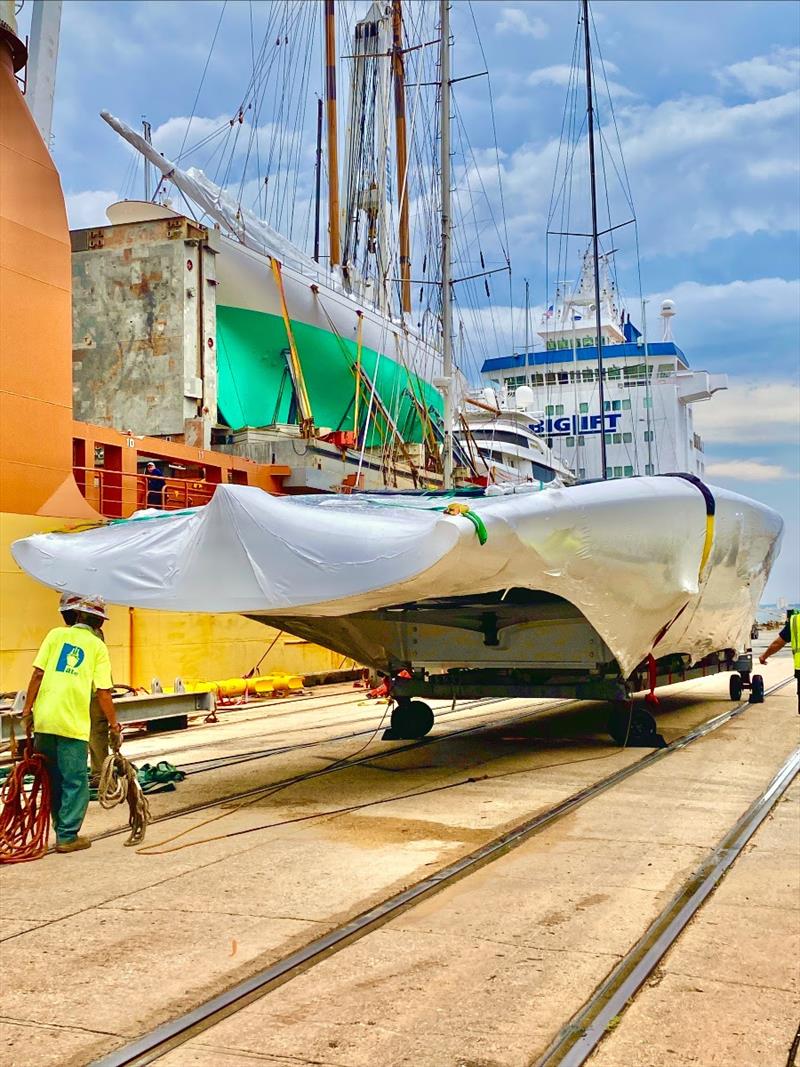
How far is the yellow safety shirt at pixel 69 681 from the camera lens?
6.91 meters

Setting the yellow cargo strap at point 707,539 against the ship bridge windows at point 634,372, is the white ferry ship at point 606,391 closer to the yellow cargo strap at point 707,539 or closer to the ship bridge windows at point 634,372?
the ship bridge windows at point 634,372

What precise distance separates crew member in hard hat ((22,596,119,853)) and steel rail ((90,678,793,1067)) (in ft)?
7.83

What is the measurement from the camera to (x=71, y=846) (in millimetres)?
6871

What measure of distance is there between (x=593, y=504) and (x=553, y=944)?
510cm

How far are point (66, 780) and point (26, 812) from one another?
0.36 meters

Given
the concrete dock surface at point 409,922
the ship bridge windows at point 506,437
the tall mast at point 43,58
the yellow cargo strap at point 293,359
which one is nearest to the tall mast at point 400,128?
the ship bridge windows at point 506,437

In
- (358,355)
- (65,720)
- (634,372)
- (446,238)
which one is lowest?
(65,720)

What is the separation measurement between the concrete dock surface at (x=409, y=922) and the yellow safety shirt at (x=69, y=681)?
0.84m

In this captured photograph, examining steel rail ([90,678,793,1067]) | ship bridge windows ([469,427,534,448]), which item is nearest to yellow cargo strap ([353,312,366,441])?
ship bridge windows ([469,427,534,448])

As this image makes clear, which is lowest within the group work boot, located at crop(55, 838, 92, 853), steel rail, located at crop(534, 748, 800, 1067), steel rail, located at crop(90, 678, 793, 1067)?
steel rail, located at crop(534, 748, 800, 1067)

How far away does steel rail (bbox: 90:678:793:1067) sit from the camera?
146 inches

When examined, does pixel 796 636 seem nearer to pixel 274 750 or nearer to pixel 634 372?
pixel 274 750

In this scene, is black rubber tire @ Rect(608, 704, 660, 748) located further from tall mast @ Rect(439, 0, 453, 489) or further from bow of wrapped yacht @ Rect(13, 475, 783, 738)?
tall mast @ Rect(439, 0, 453, 489)

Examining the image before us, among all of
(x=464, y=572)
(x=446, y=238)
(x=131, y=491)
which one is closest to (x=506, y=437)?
(x=446, y=238)
